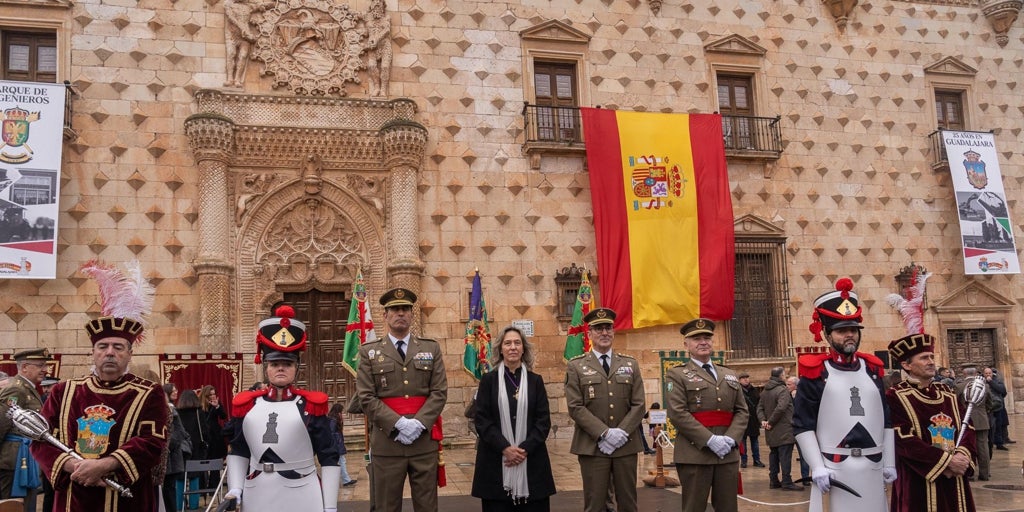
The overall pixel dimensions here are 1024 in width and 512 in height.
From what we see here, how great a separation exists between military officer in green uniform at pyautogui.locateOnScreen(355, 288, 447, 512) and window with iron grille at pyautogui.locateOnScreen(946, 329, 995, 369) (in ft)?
54.7

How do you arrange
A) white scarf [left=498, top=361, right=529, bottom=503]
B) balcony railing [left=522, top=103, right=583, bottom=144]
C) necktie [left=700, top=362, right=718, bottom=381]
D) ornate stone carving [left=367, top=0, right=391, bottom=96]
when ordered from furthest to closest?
balcony railing [left=522, top=103, right=583, bottom=144]
ornate stone carving [left=367, top=0, right=391, bottom=96]
necktie [left=700, top=362, right=718, bottom=381]
white scarf [left=498, top=361, right=529, bottom=503]

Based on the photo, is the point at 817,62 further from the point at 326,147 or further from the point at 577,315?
the point at 326,147

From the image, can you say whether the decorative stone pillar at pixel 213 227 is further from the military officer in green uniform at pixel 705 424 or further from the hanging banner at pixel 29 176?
the military officer in green uniform at pixel 705 424

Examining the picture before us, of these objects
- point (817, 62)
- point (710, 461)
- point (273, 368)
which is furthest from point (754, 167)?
point (273, 368)

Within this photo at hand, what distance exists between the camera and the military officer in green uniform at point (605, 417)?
6926 millimetres

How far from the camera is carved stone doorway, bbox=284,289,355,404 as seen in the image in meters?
15.5

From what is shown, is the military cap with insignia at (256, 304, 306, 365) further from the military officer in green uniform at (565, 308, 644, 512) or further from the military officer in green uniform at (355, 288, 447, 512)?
the military officer in green uniform at (565, 308, 644, 512)

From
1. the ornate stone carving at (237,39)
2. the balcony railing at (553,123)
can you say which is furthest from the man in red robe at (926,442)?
the ornate stone carving at (237,39)

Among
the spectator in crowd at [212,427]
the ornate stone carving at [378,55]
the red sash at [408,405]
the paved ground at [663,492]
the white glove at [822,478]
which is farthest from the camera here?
the ornate stone carving at [378,55]

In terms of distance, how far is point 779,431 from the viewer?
35.0 ft

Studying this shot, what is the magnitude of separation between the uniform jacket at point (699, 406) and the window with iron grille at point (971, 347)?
1474 centimetres

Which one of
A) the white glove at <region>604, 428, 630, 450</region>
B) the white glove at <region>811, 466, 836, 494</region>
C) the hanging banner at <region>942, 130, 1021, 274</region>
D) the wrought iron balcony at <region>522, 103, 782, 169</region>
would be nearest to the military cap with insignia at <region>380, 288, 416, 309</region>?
the white glove at <region>604, 428, 630, 450</region>

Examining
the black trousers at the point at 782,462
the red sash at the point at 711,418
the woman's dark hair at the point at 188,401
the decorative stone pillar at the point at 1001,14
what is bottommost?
the black trousers at the point at 782,462

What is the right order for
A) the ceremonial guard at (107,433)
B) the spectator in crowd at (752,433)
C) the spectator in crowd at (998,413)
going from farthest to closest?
the spectator in crowd at (998,413), the spectator in crowd at (752,433), the ceremonial guard at (107,433)
